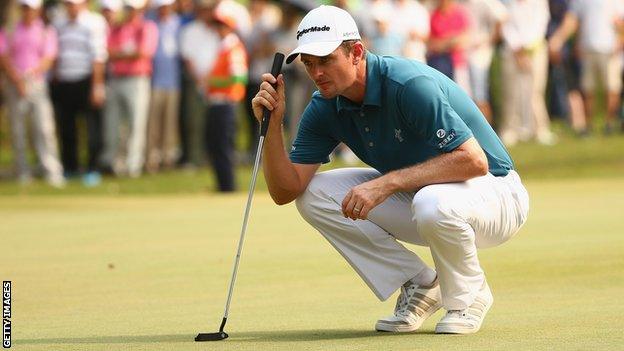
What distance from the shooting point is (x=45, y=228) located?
13906 mm

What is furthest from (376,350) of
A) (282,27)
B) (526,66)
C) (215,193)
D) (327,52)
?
(526,66)

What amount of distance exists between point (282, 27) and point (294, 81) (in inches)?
35.8

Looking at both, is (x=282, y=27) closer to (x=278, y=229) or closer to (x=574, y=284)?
(x=278, y=229)

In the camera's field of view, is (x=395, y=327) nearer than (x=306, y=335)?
No

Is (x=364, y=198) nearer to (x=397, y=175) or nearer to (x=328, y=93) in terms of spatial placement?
(x=397, y=175)

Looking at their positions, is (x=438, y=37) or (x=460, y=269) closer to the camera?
(x=460, y=269)

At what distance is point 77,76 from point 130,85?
77 centimetres

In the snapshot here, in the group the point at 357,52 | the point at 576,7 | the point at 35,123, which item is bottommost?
the point at 35,123

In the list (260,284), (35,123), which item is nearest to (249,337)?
(260,284)

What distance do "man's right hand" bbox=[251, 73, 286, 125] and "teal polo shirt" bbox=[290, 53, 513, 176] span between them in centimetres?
24

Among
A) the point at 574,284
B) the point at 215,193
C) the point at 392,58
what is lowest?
the point at 215,193

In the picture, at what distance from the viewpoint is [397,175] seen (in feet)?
23.0

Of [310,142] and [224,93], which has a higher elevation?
[310,142]

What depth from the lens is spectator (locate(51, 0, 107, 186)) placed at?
65.2ft
